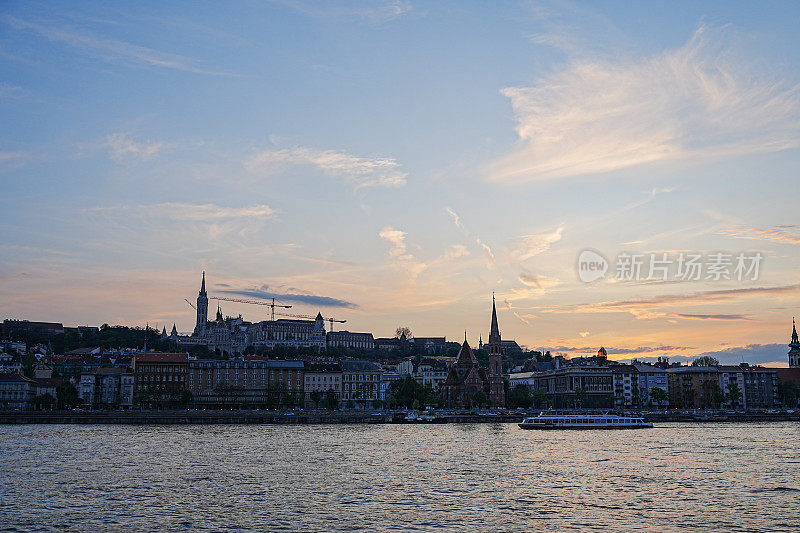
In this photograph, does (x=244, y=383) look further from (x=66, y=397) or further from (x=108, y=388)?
(x=66, y=397)

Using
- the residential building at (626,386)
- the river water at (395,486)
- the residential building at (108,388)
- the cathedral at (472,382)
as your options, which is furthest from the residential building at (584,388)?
the river water at (395,486)

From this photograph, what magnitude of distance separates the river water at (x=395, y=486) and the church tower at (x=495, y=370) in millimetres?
96905

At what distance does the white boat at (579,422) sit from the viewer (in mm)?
111406

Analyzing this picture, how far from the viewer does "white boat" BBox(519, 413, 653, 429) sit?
366ft

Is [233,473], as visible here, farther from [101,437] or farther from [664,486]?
[101,437]

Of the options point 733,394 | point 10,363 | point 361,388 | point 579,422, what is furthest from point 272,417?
point 733,394

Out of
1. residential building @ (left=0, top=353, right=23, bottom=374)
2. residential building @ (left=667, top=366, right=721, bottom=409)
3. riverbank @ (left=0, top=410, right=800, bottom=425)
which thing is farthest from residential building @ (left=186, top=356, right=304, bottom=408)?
residential building @ (left=667, top=366, right=721, bottom=409)

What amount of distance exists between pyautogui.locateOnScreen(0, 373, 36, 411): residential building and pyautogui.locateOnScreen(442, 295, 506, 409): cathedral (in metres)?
79.9

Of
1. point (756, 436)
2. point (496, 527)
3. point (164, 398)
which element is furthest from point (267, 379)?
point (496, 527)

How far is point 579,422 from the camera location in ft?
374

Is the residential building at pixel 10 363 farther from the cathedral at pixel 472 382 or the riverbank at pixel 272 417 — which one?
the cathedral at pixel 472 382

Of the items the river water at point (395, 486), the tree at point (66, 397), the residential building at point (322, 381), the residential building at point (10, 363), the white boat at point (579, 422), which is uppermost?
the residential building at point (10, 363)

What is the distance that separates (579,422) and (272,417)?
45173mm

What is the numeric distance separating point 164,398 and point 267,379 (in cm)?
1995
